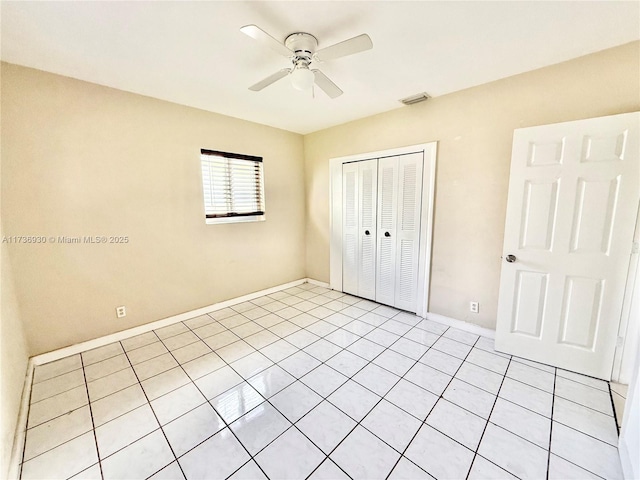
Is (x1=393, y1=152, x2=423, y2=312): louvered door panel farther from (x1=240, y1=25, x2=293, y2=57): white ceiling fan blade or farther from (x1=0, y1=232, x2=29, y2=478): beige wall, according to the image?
(x1=0, y1=232, x2=29, y2=478): beige wall

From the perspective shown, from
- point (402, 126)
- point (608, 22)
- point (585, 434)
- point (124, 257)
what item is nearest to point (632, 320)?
point (585, 434)

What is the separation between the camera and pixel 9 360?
5.47 ft

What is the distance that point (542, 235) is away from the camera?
6.97 feet

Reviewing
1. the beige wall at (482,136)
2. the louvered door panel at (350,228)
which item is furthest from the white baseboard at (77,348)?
the beige wall at (482,136)

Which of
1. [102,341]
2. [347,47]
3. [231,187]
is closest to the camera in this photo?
[347,47]

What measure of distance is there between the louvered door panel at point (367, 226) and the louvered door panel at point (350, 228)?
0.22ft

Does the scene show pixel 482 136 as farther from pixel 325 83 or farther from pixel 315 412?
pixel 315 412

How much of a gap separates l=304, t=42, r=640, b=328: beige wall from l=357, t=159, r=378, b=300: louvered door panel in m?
0.33

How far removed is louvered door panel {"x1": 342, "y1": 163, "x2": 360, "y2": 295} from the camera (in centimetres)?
360

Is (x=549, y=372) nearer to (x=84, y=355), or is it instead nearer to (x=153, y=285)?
(x=153, y=285)

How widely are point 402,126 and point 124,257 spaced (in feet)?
11.1

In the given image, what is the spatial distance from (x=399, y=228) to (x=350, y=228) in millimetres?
784

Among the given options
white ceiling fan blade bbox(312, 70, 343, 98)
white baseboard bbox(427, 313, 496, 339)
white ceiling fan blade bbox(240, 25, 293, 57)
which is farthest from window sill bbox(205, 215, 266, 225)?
white baseboard bbox(427, 313, 496, 339)

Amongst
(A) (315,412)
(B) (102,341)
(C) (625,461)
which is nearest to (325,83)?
(A) (315,412)
